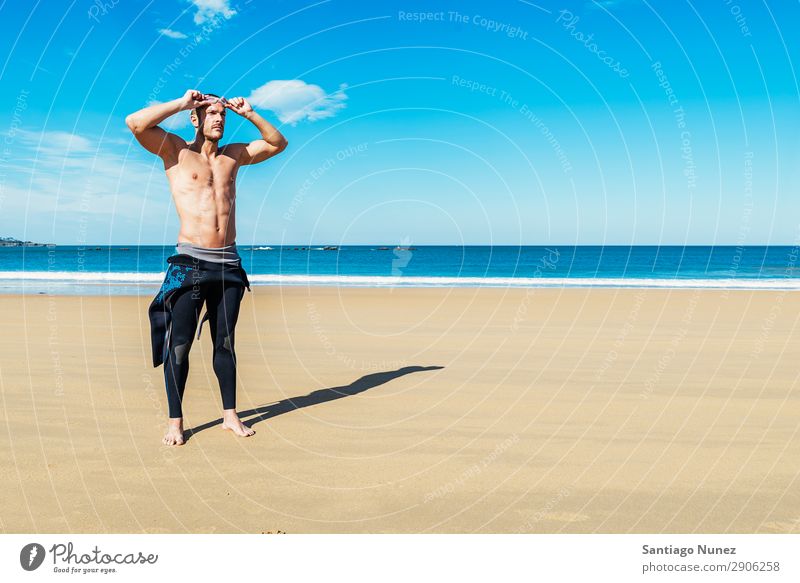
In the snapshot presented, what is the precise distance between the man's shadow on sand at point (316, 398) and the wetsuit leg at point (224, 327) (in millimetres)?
441

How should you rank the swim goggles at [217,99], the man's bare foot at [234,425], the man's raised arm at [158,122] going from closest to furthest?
the man's raised arm at [158,122]
the swim goggles at [217,99]
the man's bare foot at [234,425]

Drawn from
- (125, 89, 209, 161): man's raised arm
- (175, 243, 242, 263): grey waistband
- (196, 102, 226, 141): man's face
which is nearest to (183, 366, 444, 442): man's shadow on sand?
(175, 243, 242, 263): grey waistband

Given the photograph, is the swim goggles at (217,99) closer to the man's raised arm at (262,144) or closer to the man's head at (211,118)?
the man's head at (211,118)

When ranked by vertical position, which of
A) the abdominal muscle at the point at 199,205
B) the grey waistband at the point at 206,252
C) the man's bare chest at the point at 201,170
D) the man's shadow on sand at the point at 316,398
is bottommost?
the man's shadow on sand at the point at 316,398

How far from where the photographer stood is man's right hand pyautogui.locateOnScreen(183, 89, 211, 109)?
5.25 metres

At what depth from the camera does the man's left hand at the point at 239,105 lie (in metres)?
5.45

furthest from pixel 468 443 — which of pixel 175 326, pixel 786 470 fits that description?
pixel 175 326

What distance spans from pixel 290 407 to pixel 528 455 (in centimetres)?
282

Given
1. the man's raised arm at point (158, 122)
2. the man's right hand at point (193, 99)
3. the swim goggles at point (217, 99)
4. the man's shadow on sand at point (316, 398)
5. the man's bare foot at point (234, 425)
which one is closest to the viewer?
the man's raised arm at point (158, 122)

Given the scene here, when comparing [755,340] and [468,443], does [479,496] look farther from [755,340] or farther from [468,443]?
[755,340]

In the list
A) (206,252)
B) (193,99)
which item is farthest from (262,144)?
(206,252)

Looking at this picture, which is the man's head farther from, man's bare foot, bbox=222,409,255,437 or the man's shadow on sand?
the man's shadow on sand

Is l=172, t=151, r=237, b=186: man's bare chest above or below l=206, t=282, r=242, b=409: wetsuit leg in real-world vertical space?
above

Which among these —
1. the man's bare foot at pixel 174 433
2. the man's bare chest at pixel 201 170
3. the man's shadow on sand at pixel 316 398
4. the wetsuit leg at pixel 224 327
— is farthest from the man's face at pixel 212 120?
the man's shadow on sand at pixel 316 398
